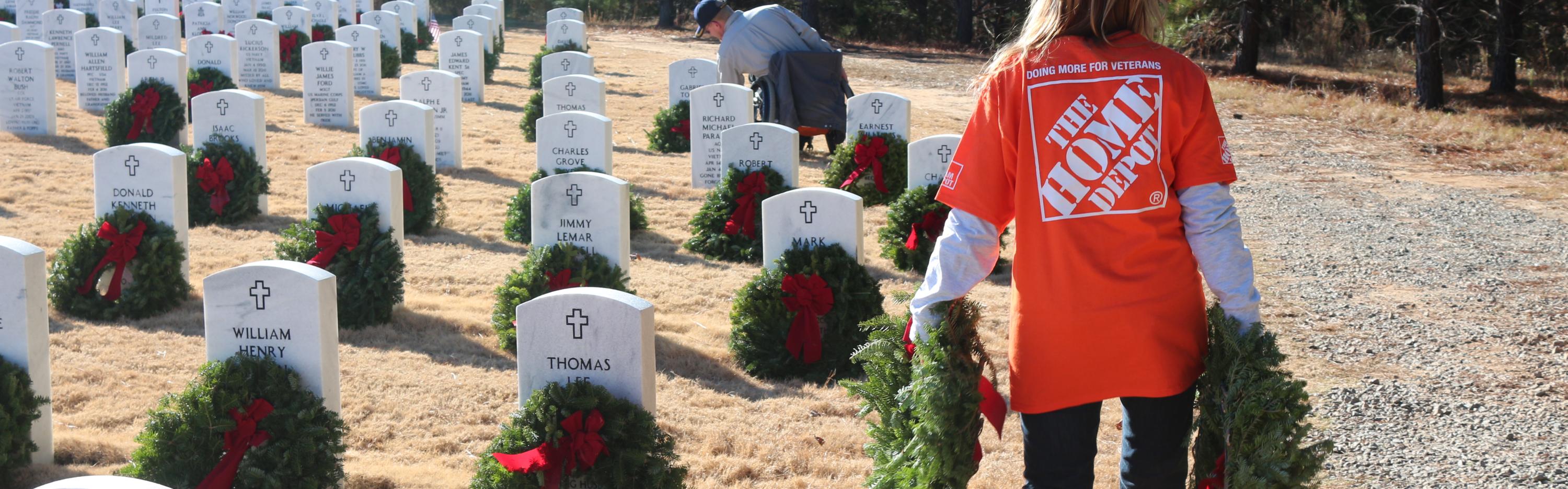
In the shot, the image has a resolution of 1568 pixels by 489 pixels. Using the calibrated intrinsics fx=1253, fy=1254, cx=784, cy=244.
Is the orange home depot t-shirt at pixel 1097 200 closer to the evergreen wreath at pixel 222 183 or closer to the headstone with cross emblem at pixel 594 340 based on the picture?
the headstone with cross emblem at pixel 594 340

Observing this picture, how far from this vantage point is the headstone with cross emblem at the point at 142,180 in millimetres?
6059

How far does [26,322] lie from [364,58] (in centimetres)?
1095

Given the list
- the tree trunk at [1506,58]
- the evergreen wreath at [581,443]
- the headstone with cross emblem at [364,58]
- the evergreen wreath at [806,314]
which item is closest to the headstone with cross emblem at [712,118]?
the evergreen wreath at [806,314]

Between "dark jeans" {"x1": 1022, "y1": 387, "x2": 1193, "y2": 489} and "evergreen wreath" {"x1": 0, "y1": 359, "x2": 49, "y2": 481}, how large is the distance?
128 inches

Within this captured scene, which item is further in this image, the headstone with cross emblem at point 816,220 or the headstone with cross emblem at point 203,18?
the headstone with cross emblem at point 203,18

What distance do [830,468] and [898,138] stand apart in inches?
223

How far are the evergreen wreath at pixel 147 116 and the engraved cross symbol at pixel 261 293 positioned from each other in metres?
7.12

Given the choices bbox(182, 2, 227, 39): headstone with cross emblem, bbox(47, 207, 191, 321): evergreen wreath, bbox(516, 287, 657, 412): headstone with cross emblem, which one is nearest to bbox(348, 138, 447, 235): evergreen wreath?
bbox(47, 207, 191, 321): evergreen wreath

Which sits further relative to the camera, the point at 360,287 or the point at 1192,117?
the point at 360,287

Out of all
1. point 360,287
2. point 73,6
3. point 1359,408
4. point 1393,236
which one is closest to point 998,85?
point 1359,408

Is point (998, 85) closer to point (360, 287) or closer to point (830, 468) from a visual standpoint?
point (830, 468)

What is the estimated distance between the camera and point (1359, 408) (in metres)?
4.79

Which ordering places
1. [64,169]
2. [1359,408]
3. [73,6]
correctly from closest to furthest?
[1359,408], [64,169], [73,6]

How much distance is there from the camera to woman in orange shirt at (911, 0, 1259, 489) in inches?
91.1
